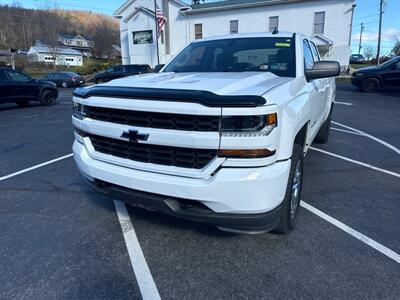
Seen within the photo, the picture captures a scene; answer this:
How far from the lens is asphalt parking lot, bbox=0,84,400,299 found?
2.38 meters

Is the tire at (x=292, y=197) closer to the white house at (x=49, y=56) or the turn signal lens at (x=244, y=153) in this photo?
the turn signal lens at (x=244, y=153)

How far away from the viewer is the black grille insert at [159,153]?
232 cm

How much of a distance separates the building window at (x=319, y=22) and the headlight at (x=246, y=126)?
30629 millimetres

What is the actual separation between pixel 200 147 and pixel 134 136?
1.95 feet

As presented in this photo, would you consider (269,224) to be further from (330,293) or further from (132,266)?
(132,266)

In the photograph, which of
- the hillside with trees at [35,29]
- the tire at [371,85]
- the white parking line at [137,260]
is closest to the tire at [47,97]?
the white parking line at [137,260]

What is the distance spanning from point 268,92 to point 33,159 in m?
4.89

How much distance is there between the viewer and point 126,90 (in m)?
2.60

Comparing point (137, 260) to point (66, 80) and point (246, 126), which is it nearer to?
point (246, 126)

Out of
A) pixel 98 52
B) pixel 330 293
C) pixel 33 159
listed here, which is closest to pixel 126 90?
pixel 330 293

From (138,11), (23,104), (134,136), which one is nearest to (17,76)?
(23,104)

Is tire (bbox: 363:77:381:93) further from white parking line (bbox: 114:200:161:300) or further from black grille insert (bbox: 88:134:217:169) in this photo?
black grille insert (bbox: 88:134:217:169)

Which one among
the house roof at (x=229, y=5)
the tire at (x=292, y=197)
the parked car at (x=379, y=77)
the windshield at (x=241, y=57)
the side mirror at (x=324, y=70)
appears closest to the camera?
the tire at (x=292, y=197)

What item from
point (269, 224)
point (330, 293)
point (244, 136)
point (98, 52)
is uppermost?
point (98, 52)
